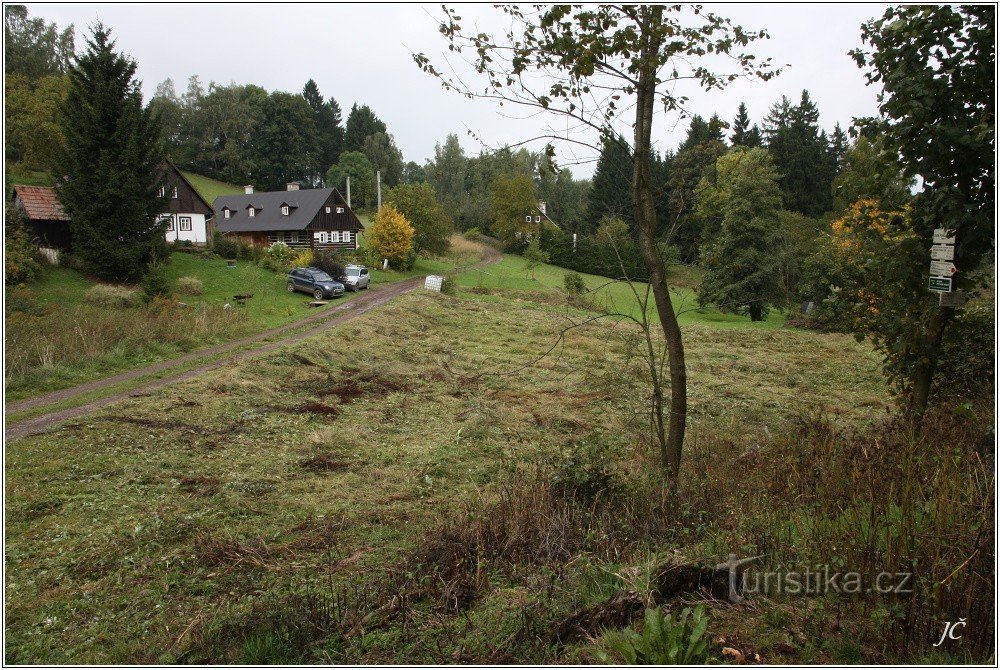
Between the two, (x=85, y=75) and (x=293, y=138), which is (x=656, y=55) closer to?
(x=85, y=75)

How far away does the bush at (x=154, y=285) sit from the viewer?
1026 inches

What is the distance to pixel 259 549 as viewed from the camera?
647 cm

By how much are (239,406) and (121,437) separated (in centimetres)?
282

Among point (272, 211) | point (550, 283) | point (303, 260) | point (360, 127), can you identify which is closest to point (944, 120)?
point (303, 260)

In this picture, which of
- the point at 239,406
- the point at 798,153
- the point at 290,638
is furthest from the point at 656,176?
the point at 290,638

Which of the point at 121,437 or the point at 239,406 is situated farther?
the point at 239,406

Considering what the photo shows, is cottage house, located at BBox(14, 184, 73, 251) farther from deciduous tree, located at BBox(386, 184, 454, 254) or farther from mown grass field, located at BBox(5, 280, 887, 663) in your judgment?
deciduous tree, located at BBox(386, 184, 454, 254)

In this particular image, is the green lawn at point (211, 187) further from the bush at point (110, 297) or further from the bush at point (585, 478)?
the bush at point (585, 478)

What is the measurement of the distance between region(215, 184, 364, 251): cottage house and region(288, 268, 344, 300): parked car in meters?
13.7

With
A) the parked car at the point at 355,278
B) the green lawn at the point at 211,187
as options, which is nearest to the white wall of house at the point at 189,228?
the parked car at the point at 355,278

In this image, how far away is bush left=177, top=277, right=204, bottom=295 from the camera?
92.5 ft

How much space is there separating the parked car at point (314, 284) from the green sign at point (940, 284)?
90.0 ft

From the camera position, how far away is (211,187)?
229ft

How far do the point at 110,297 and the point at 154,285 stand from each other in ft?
8.46
